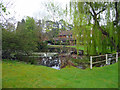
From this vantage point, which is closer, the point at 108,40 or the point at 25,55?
the point at 108,40

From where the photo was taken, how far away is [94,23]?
545 centimetres

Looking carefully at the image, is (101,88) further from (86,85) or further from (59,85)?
(59,85)

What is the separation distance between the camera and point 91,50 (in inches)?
211

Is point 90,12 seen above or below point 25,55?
above

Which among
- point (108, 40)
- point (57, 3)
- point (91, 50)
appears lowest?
point (91, 50)

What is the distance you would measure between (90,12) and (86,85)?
4379 millimetres

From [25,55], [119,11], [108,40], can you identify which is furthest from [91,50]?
[25,55]

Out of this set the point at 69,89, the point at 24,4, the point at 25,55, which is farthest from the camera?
the point at 25,55

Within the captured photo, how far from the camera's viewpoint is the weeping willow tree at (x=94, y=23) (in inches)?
209

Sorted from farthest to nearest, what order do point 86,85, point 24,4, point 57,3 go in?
point 57,3 → point 24,4 → point 86,85

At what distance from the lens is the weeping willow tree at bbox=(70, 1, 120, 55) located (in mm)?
5316

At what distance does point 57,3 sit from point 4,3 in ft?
14.1

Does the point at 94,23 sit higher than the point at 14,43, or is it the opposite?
the point at 94,23

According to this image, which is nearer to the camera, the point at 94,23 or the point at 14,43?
the point at 94,23
